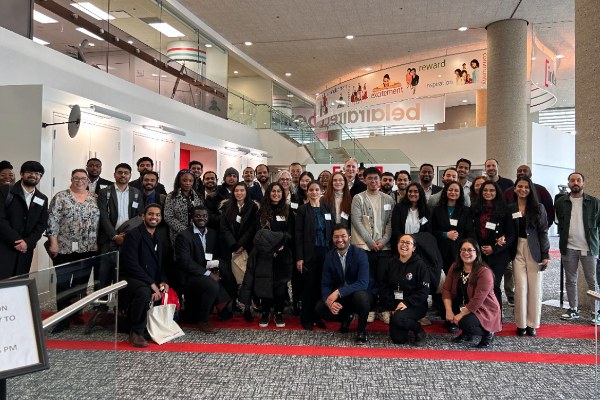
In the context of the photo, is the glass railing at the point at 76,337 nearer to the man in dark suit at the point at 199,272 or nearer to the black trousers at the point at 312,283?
the man in dark suit at the point at 199,272

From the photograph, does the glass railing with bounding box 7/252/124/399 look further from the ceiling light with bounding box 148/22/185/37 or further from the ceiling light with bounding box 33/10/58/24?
the ceiling light with bounding box 148/22/185/37

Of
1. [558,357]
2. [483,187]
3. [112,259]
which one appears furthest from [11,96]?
[558,357]

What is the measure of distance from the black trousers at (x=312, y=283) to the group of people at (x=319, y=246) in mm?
12

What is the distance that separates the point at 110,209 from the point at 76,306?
332 cm

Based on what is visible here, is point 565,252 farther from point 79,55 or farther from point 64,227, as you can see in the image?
point 79,55

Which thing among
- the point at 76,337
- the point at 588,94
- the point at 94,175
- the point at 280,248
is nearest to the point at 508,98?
the point at 588,94

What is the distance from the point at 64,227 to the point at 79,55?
15.3ft

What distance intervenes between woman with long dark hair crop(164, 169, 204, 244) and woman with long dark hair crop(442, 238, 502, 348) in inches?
108

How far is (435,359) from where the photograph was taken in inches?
161

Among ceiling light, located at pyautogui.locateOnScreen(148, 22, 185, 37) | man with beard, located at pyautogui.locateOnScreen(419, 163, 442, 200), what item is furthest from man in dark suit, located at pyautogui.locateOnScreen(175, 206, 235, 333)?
ceiling light, located at pyautogui.locateOnScreen(148, 22, 185, 37)

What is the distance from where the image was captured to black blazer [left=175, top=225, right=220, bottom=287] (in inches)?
194

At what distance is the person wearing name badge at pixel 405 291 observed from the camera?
4.56m

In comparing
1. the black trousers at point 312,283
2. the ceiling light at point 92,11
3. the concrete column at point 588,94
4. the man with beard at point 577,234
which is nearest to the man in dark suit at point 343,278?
the black trousers at point 312,283

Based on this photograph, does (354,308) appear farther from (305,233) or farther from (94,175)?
(94,175)
